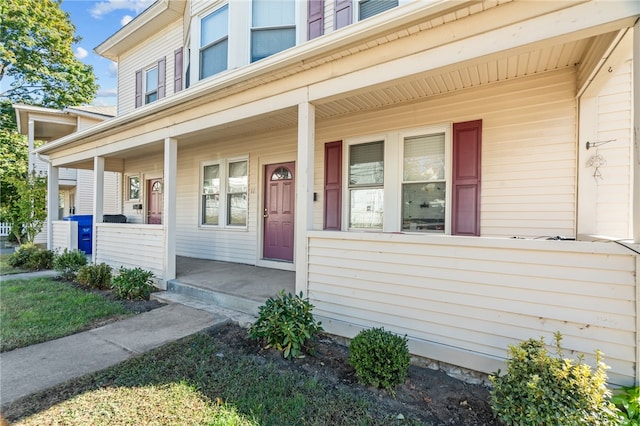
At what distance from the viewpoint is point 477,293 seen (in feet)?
8.86

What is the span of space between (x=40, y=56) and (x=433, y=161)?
22.5 meters

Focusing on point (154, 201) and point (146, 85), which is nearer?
point (154, 201)

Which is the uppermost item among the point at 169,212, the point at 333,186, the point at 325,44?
the point at 325,44

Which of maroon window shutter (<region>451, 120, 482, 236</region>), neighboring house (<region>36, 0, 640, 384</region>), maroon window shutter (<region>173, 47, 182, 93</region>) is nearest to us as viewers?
neighboring house (<region>36, 0, 640, 384</region>)

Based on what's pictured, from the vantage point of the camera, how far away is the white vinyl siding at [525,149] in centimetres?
361

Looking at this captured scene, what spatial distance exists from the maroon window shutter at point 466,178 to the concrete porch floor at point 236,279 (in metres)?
2.51

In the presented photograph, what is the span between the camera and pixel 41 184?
8.91 meters

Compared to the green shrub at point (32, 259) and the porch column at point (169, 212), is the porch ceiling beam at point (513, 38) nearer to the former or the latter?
the porch column at point (169, 212)

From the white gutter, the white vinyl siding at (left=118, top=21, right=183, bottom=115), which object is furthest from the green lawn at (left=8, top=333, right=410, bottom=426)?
the white vinyl siding at (left=118, top=21, right=183, bottom=115)

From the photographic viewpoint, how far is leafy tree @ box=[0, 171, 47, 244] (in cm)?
846

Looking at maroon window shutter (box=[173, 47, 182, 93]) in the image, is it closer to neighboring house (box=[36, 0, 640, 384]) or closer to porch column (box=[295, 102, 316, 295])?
neighboring house (box=[36, 0, 640, 384])

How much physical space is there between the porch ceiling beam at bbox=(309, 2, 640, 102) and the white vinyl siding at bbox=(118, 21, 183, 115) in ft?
24.0

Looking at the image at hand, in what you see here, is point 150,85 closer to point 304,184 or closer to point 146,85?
point 146,85

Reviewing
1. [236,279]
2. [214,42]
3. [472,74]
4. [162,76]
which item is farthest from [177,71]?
[472,74]
